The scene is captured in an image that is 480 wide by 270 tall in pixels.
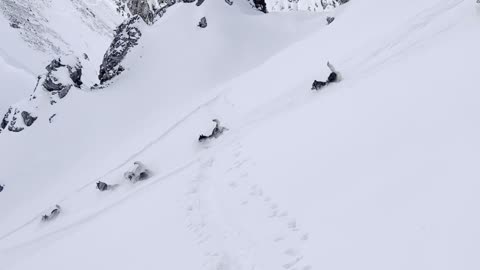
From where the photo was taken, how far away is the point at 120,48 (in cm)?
3612

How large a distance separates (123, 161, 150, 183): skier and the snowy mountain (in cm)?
5

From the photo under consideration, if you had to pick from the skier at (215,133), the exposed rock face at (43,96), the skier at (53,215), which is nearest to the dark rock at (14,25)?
the exposed rock face at (43,96)

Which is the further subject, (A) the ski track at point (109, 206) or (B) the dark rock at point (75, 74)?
(B) the dark rock at point (75, 74)

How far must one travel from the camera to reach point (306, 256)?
7.25m

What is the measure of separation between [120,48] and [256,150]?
84.3ft

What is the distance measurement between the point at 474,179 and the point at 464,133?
1.32m

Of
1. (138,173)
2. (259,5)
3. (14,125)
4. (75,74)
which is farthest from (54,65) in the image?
(138,173)

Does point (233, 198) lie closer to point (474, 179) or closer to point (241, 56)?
point (474, 179)

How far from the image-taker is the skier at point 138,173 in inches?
763

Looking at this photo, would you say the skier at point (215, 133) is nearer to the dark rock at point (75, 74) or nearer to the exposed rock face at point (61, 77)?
A: the exposed rock face at point (61, 77)

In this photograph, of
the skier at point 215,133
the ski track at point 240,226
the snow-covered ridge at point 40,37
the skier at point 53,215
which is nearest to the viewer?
the ski track at point 240,226

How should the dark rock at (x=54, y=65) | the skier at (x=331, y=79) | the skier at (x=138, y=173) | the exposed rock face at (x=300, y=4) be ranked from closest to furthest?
the skier at (x=331, y=79) < the skier at (x=138, y=173) < the dark rock at (x=54, y=65) < the exposed rock face at (x=300, y=4)

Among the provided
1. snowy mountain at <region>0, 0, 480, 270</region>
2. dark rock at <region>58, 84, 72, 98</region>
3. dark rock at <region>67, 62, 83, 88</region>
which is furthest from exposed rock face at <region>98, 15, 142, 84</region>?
dark rock at <region>58, 84, 72, 98</region>

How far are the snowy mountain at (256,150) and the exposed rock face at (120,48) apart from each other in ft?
0.59
